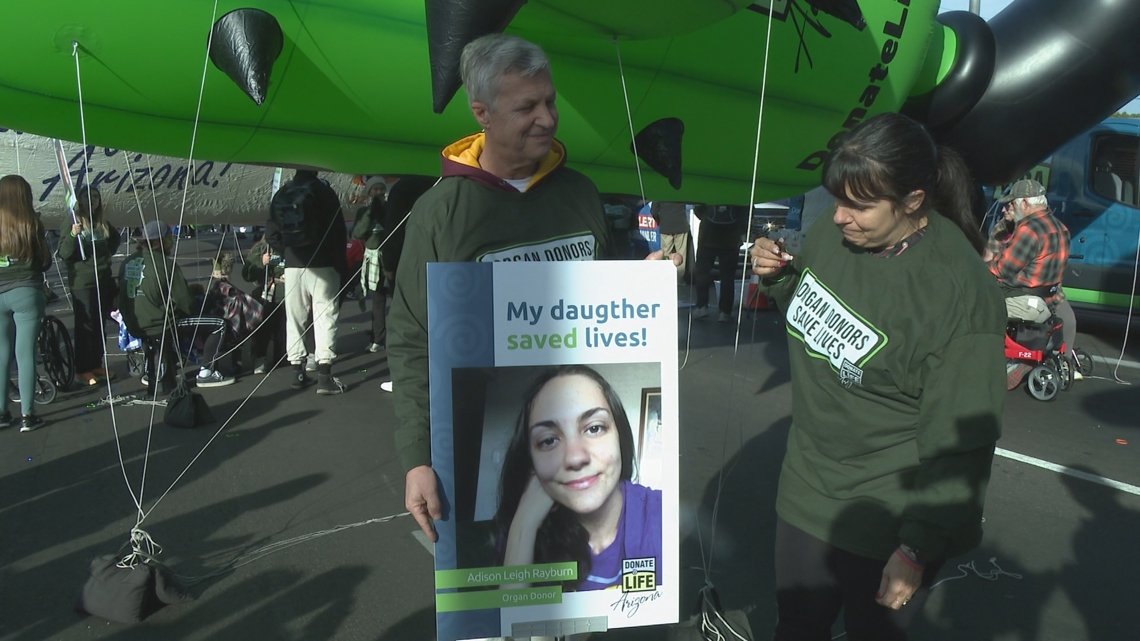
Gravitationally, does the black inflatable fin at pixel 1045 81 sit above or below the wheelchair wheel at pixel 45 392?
above

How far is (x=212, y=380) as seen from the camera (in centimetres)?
689

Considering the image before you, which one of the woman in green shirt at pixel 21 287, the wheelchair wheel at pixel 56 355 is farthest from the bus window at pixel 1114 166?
the wheelchair wheel at pixel 56 355

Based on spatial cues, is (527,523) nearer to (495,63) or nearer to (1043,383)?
(495,63)

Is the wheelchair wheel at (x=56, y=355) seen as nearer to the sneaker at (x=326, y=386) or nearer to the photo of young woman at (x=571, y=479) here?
the sneaker at (x=326, y=386)

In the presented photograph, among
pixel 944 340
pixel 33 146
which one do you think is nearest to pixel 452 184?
pixel 944 340

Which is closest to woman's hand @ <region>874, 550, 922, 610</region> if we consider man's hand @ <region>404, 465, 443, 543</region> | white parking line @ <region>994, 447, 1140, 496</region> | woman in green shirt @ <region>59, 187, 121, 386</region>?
man's hand @ <region>404, 465, 443, 543</region>

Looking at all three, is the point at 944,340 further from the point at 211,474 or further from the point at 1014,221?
the point at 1014,221

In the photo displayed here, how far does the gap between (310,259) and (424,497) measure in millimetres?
5201

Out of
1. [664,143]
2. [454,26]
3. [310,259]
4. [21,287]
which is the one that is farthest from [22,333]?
[664,143]

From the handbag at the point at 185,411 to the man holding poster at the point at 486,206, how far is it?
4182mm

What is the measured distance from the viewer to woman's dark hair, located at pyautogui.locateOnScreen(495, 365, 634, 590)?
1641 mm

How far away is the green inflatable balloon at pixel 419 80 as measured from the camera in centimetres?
346

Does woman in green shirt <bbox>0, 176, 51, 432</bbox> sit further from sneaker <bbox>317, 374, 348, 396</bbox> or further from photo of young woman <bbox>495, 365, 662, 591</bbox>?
photo of young woman <bbox>495, 365, 662, 591</bbox>

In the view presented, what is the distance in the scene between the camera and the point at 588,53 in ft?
14.1
